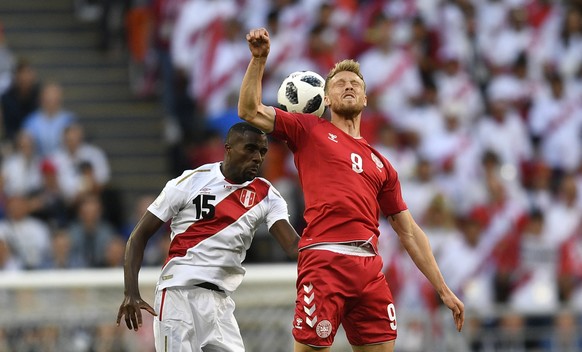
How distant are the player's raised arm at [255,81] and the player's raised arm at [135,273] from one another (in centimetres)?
100

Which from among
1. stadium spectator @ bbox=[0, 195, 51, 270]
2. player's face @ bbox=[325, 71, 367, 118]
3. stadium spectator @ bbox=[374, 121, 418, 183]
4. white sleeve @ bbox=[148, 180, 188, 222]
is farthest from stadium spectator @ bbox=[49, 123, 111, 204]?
player's face @ bbox=[325, 71, 367, 118]

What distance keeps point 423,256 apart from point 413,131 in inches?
327

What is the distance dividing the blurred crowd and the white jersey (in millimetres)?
5688

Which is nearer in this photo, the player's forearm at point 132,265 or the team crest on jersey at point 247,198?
the player's forearm at point 132,265

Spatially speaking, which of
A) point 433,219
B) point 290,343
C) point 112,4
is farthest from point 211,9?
point 290,343

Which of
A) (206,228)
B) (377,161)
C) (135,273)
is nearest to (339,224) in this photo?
(377,161)

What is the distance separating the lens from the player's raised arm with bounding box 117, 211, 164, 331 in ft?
27.6

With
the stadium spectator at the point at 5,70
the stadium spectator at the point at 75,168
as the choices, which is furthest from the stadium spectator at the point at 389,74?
the stadium spectator at the point at 5,70

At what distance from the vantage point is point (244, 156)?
8789 mm

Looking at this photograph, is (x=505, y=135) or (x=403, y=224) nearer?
(x=403, y=224)

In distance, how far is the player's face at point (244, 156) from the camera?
28.7 feet

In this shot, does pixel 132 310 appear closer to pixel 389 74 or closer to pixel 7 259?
pixel 7 259

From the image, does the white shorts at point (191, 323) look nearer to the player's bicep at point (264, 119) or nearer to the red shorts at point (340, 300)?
the red shorts at point (340, 300)

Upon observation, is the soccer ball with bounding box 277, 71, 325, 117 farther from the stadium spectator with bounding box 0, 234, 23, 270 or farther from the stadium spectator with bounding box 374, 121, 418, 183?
the stadium spectator with bounding box 374, 121, 418, 183
